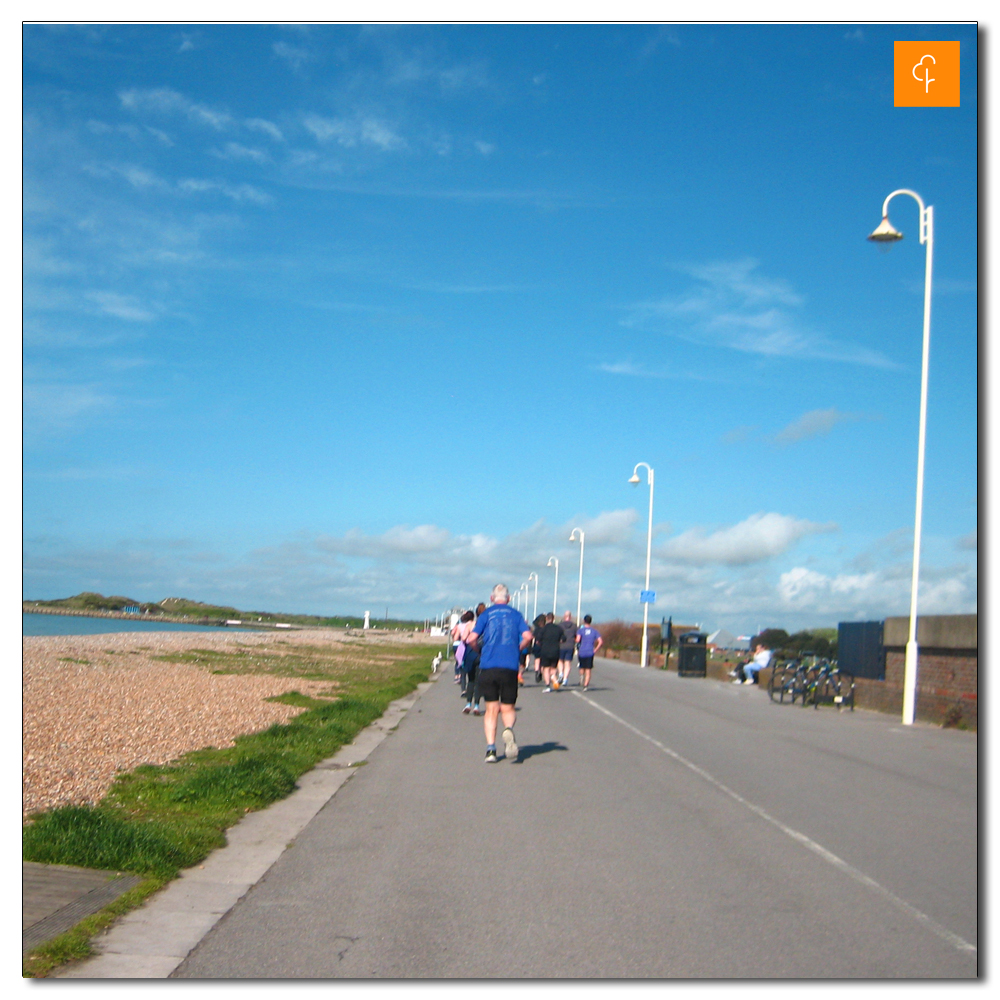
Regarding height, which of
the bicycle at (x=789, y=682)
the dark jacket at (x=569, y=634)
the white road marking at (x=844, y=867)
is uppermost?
the white road marking at (x=844, y=867)

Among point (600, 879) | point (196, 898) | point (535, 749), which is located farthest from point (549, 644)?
point (196, 898)

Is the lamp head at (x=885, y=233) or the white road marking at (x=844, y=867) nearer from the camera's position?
the white road marking at (x=844, y=867)

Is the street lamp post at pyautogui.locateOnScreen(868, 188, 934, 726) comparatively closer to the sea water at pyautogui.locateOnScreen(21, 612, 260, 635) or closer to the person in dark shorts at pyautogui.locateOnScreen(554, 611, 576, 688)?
the person in dark shorts at pyautogui.locateOnScreen(554, 611, 576, 688)

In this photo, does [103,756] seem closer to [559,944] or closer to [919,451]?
[559,944]

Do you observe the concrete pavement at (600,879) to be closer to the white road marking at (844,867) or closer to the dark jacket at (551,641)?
the white road marking at (844,867)

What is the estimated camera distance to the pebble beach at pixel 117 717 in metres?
9.91

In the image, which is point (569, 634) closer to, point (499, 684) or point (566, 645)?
point (566, 645)

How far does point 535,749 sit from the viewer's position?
1340cm

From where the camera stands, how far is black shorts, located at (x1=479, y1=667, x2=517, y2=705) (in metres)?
12.1

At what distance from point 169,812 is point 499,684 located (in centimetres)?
471

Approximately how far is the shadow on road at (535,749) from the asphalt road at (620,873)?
0.43ft

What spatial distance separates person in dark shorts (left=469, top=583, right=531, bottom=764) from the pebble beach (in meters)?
3.56

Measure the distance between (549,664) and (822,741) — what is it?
9.76 metres

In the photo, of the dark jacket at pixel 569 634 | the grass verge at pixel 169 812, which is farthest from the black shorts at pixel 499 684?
the dark jacket at pixel 569 634
